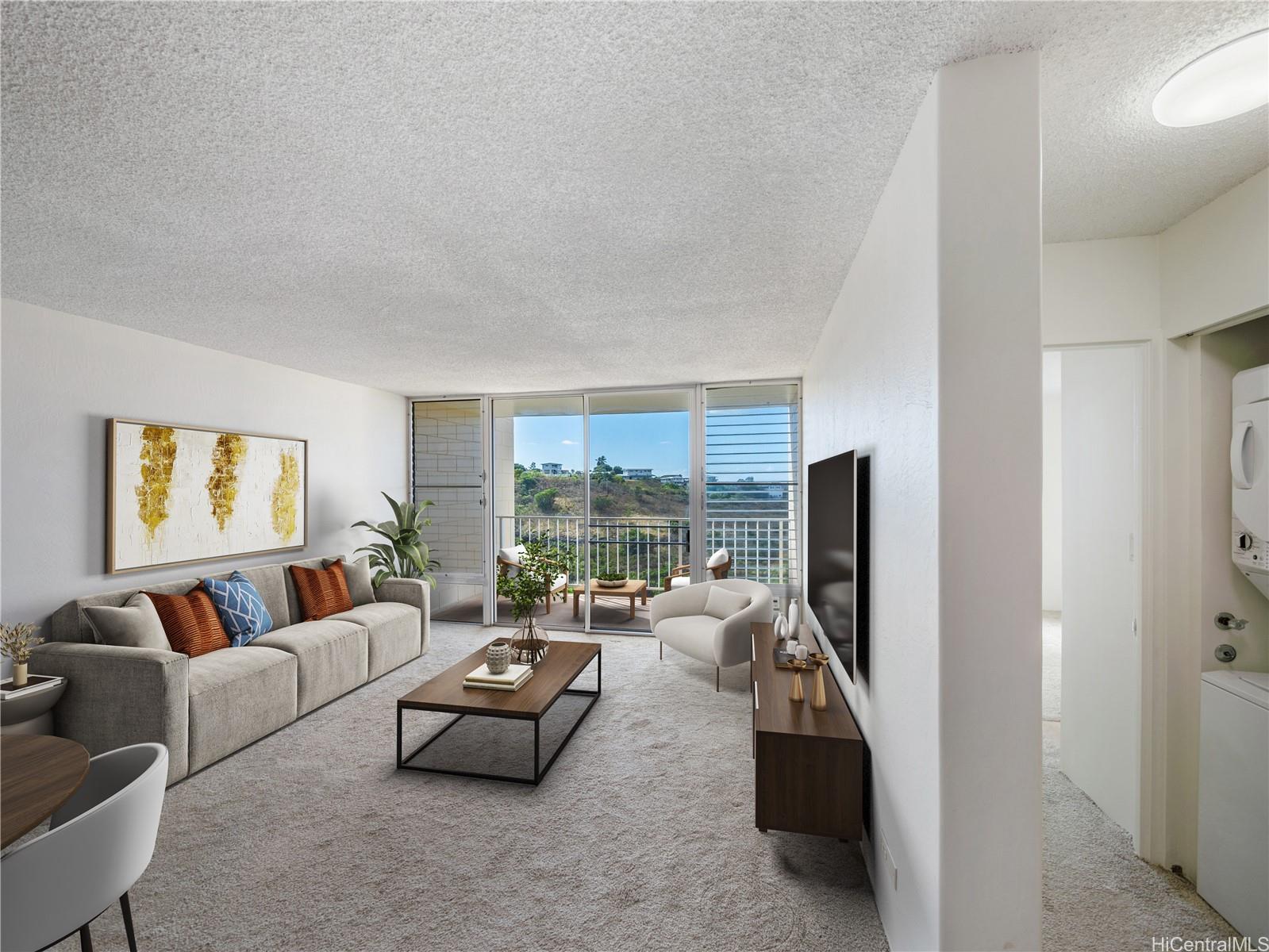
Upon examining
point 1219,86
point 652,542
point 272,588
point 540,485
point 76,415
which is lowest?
point 272,588

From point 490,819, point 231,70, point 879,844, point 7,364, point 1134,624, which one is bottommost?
point 490,819

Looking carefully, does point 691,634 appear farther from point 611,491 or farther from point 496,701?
point 611,491

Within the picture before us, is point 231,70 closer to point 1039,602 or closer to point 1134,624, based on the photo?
point 1039,602

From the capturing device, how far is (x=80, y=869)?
1.32 meters

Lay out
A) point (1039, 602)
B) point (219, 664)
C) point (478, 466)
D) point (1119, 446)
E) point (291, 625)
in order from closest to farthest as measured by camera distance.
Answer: point (1039, 602)
point (1119, 446)
point (219, 664)
point (291, 625)
point (478, 466)

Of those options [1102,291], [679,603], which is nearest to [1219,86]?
[1102,291]

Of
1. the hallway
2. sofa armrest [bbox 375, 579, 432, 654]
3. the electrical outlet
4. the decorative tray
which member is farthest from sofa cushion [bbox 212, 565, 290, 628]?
the hallway

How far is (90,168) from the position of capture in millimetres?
1688

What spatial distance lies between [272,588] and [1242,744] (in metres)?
5.27

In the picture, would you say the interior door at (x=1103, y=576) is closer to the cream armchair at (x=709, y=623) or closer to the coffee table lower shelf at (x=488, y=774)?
the cream armchair at (x=709, y=623)

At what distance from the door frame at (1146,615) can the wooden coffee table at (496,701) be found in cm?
256

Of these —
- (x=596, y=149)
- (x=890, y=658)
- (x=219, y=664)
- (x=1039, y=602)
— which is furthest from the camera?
(x=219, y=664)

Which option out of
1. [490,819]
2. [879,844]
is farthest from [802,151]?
[490,819]

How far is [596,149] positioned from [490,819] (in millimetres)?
2717
